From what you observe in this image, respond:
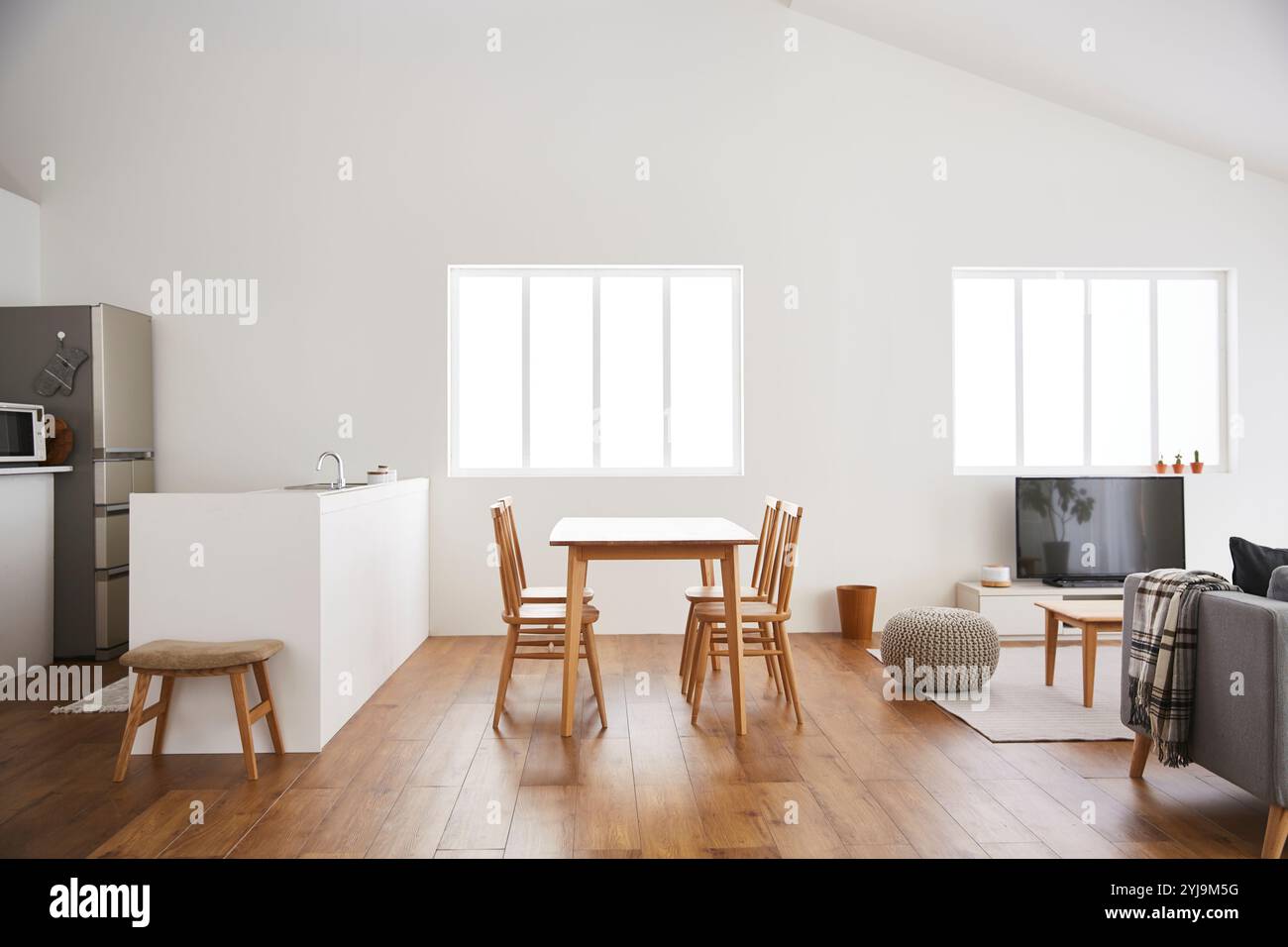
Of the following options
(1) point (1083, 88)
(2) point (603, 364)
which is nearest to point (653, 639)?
(2) point (603, 364)

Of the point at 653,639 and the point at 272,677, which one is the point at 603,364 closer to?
the point at 653,639

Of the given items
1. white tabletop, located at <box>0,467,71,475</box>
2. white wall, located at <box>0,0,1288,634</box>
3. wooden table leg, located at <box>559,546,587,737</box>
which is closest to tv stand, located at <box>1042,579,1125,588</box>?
white wall, located at <box>0,0,1288,634</box>

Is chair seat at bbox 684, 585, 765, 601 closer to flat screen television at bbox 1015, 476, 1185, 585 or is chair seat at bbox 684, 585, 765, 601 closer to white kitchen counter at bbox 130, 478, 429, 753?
white kitchen counter at bbox 130, 478, 429, 753

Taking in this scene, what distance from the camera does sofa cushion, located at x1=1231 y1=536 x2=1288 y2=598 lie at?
2717mm

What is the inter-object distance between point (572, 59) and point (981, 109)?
266cm

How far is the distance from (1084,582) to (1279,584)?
10.2 ft

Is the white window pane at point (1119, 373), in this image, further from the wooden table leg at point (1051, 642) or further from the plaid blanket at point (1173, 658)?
the plaid blanket at point (1173, 658)

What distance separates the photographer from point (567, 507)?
5484 mm

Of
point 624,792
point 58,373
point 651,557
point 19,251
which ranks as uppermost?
point 19,251

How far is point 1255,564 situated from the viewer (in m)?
2.74

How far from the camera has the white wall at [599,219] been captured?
5.34m

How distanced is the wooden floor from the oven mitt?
177 cm

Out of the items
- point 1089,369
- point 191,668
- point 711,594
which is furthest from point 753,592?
point 1089,369

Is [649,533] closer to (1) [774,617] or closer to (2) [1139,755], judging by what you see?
(1) [774,617]
